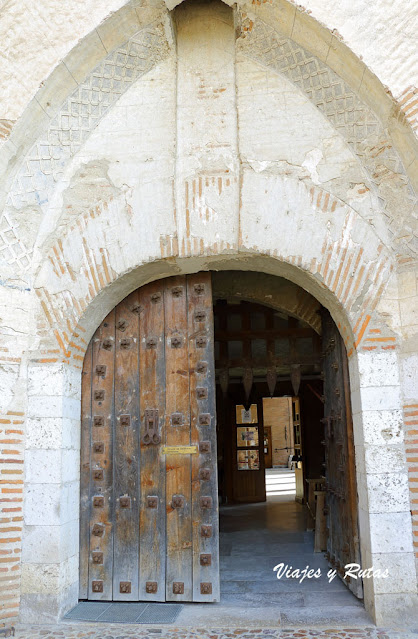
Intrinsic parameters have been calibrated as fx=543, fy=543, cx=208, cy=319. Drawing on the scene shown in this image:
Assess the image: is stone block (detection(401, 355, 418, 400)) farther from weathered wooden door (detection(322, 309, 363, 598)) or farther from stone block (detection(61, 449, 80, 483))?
stone block (detection(61, 449, 80, 483))

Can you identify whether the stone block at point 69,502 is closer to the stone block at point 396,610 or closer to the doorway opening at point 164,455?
the doorway opening at point 164,455

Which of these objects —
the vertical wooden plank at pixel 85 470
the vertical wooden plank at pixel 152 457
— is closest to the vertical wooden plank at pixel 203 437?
the vertical wooden plank at pixel 152 457

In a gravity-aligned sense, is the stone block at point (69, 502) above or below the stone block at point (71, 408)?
below

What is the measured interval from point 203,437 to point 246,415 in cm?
577

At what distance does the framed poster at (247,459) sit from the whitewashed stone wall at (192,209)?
5797 millimetres

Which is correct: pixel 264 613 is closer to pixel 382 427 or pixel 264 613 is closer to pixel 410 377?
pixel 382 427

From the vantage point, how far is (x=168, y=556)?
371cm

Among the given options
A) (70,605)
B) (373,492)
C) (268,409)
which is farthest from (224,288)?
(268,409)

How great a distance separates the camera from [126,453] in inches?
152

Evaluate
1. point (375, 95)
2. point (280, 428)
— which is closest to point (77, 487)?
point (375, 95)

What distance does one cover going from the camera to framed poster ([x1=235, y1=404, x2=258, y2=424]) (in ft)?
30.8

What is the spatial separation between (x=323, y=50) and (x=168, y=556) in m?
3.59

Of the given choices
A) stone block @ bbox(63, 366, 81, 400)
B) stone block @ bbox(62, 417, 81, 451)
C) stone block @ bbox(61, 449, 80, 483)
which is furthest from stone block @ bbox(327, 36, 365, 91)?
stone block @ bbox(61, 449, 80, 483)

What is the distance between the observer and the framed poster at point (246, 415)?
938 centimetres
